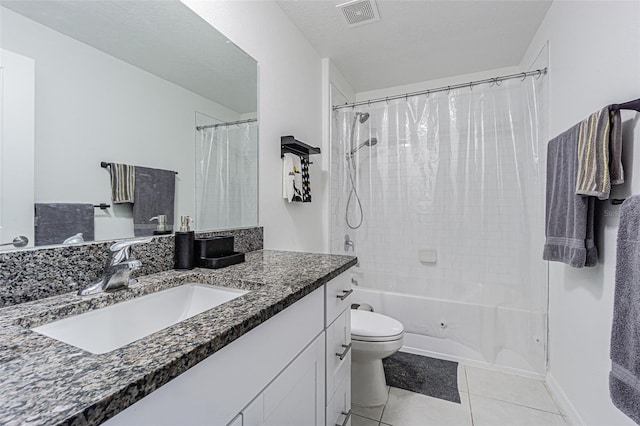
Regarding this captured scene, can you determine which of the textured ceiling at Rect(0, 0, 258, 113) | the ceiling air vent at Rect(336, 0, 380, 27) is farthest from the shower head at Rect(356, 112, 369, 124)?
the textured ceiling at Rect(0, 0, 258, 113)

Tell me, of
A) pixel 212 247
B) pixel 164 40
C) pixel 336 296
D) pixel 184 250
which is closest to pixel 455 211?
pixel 336 296

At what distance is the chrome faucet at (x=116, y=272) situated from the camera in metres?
0.79

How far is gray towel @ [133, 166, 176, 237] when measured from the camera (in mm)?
1012

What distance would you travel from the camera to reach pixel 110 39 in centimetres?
92

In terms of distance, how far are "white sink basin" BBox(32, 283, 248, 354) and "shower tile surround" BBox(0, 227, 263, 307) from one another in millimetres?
147

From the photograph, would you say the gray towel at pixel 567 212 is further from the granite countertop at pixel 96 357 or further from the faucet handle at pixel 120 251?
the faucet handle at pixel 120 251

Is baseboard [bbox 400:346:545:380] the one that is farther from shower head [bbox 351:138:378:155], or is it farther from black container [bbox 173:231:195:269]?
black container [bbox 173:231:195:269]

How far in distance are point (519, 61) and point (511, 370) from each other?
244cm

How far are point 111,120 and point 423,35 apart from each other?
209cm

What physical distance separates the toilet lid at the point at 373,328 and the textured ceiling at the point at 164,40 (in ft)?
4.48

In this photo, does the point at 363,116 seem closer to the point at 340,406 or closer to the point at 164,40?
the point at 164,40

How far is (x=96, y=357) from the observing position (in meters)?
0.46

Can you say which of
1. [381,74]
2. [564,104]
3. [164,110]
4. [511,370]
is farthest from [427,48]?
[511,370]

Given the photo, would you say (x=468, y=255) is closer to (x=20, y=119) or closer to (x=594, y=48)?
(x=594, y=48)
